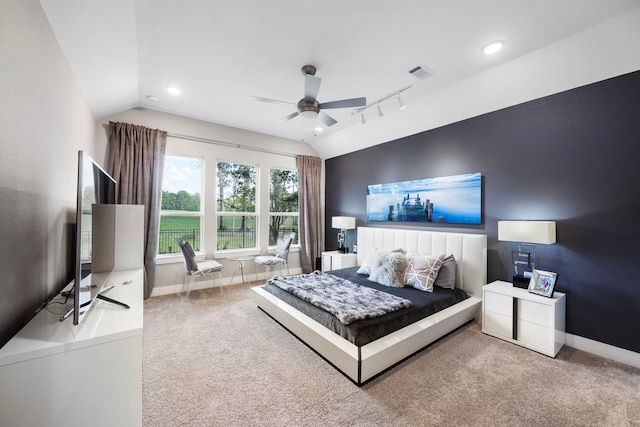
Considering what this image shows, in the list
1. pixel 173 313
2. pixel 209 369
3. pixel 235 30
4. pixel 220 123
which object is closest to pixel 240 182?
pixel 220 123

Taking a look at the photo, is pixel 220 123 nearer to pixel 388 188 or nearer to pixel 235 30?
pixel 235 30

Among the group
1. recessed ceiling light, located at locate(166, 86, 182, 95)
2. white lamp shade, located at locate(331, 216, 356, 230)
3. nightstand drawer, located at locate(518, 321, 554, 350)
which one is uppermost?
recessed ceiling light, located at locate(166, 86, 182, 95)

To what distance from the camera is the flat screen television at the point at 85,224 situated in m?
1.30

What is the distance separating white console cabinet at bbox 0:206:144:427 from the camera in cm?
106

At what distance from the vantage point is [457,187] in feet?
12.0

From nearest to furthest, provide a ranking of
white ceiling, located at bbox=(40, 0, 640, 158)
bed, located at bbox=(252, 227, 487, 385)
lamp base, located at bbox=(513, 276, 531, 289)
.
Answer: white ceiling, located at bbox=(40, 0, 640, 158) → bed, located at bbox=(252, 227, 487, 385) → lamp base, located at bbox=(513, 276, 531, 289)

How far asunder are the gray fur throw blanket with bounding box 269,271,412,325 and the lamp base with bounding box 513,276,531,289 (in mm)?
1265

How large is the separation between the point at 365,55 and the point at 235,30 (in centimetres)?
126

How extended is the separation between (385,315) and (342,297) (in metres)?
0.56

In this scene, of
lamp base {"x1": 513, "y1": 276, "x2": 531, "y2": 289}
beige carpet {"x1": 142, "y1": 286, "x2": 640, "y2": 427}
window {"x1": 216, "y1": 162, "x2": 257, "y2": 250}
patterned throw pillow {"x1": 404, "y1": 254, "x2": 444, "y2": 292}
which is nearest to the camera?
beige carpet {"x1": 142, "y1": 286, "x2": 640, "y2": 427}

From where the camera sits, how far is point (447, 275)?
11.0ft

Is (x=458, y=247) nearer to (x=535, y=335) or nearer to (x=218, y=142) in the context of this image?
(x=535, y=335)

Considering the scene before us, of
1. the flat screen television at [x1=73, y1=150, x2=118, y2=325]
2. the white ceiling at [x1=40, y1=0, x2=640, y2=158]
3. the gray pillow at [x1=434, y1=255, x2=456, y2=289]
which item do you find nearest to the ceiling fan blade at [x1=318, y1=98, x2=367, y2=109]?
the white ceiling at [x1=40, y1=0, x2=640, y2=158]

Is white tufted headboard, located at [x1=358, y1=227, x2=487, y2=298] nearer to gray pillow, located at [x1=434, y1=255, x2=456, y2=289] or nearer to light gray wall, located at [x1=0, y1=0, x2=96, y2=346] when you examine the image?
gray pillow, located at [x1=434, y1=255, x2=456, y2=289]
